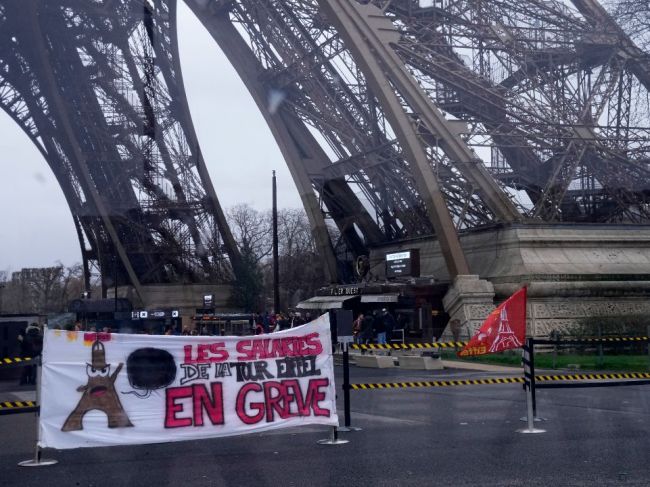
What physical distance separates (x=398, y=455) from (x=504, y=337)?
2975 mm

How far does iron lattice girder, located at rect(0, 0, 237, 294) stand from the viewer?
47.3m

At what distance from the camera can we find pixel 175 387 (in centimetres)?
1072

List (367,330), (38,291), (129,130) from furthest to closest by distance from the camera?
(38,291), (129,130), (367,330)

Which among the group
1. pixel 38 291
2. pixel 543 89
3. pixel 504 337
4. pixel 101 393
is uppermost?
pixel 543 89

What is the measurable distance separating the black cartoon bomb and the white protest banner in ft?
0.03

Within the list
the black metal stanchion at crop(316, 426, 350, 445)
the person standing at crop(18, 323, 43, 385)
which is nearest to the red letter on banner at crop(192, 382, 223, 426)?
the black metal stanchion at crop(316, 426, 350, 445)

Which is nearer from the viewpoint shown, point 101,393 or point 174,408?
point 101,393

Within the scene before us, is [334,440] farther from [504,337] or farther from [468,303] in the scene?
[468,303]

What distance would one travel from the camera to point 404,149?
33250 millimetres

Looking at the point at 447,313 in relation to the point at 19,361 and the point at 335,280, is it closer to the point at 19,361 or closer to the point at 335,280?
the point at 335,280

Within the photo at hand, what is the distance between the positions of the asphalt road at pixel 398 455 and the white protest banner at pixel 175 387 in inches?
14.3

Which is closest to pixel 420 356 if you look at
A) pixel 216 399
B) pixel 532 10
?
pixel 216 399

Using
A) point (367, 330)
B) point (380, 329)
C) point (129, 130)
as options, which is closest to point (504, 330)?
point (380, 329)

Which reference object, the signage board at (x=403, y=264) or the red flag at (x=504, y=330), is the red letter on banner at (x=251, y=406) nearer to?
the red flag at (x=504, y=330)
